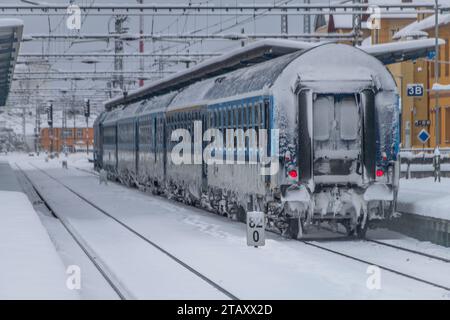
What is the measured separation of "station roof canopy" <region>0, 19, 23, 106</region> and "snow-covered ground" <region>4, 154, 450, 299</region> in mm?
5071

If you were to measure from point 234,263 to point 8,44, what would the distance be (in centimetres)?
1710

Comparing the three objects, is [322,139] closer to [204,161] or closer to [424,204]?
[424,204]

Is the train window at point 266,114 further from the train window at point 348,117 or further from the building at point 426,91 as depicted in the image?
the building at point 426,91

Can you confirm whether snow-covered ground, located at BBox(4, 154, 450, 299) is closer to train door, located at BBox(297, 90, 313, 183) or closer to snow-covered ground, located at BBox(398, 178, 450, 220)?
snow-covered ground, located at BBox(398, 178, 450, 220)

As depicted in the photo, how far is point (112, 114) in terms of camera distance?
153 ft

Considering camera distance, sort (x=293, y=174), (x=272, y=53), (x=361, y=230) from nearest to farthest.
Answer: (x=293, y=174) < (x=361, y=230) < (x=272, y=53)

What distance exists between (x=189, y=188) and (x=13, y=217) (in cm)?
659

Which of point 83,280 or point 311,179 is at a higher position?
point 311,179

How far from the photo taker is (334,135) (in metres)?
18.0

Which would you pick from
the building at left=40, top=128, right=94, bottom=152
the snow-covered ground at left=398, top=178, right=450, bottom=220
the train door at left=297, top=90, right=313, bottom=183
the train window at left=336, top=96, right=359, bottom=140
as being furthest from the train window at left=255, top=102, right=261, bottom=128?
the building at left=40, top=128, right=94, bottom=152

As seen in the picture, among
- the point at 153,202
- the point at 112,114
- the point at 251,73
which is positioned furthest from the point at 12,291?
the point at 112,114

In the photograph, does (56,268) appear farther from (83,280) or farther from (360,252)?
(360,252)

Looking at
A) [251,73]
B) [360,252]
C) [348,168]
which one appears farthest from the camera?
[251,73]

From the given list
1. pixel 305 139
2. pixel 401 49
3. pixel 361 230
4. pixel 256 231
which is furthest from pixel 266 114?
pixel 401 49
